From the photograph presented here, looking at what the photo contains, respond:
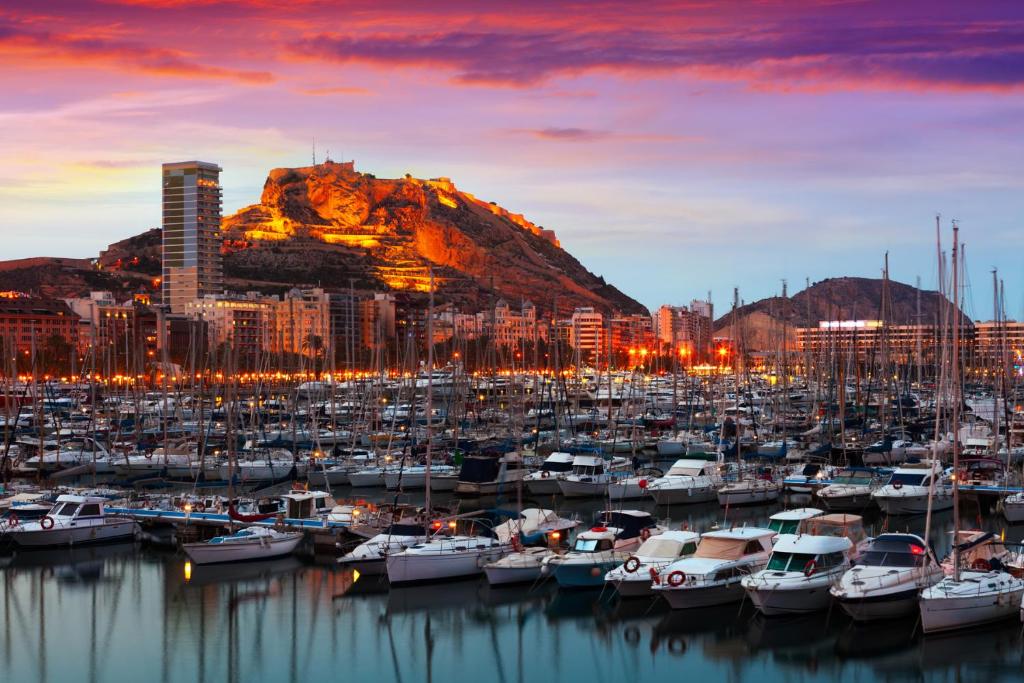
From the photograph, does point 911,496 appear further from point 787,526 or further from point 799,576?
point 799,576

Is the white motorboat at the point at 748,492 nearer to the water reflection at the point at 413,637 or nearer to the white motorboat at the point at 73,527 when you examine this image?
the water reflection at the point at 413,637

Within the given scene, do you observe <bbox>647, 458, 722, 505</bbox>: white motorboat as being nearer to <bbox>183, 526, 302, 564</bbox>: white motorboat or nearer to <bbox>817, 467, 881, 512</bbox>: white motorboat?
<bbox>817, 467, 881, 512</bbox>: white motorboat

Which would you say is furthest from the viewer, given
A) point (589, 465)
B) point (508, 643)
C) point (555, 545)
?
point (589, 465)

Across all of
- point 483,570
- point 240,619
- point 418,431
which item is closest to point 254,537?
point 240,619

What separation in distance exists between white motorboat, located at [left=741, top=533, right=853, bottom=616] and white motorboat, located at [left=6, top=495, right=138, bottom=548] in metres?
22.9

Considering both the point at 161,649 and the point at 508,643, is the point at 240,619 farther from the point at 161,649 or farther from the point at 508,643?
the point at 508,643

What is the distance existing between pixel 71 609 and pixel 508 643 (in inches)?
522

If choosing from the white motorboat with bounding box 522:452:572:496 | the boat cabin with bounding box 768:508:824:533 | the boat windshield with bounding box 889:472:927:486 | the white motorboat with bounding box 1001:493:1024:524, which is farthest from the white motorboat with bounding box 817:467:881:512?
the boat cabin with bounding box 768:508:824:533

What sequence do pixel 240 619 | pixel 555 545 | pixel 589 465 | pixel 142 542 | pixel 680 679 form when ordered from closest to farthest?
1. pixel 680 679
2. pixel 240 619
3. pixel 555 545
4. pixel 142 542
5. pixel 589 465

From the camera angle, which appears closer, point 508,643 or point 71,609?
point 508,643

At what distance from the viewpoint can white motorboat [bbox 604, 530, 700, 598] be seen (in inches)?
1220

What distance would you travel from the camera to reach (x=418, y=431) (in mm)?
67438

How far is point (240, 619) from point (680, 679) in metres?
12.5

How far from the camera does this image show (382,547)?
3506 cm
